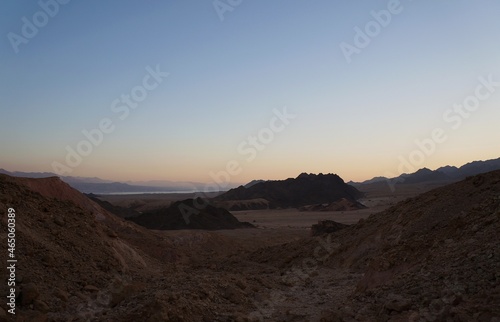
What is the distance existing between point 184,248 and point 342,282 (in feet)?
33.7

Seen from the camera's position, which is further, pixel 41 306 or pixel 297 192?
pixel 297 192

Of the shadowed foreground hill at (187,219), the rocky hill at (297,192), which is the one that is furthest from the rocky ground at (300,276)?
the rocky hill at (297,192)

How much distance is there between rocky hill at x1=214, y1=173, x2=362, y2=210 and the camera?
67.7 m

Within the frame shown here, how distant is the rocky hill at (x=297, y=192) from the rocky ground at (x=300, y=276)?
51313 mm

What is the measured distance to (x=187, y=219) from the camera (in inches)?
1289

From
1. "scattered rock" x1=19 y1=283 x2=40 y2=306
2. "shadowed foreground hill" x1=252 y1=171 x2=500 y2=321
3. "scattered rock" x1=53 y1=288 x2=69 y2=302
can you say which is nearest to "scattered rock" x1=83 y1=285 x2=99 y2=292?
"scattered rock" x1=53 y1=288 x2=69 y2=302

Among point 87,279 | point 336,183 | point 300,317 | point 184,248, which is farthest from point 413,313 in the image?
point 336,183

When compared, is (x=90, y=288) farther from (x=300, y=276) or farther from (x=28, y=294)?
(x=300, y=276)

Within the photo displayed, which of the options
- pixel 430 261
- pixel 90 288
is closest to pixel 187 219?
pixel 90 288

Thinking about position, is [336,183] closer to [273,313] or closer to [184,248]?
[184,248]

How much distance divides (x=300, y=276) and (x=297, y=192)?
62.2 metres

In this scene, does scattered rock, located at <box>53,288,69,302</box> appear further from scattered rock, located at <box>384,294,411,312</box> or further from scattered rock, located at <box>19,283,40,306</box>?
scattered rock, located at <box>384,294,411,312</box>

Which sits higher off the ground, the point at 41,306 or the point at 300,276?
the point at 41,306

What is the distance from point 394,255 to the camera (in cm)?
834
